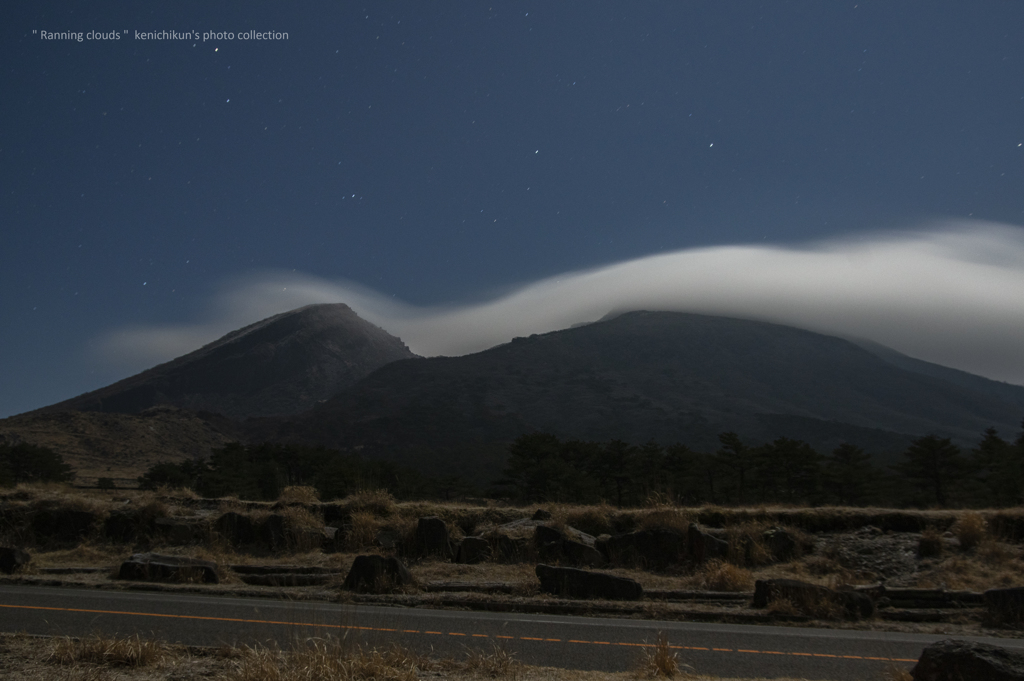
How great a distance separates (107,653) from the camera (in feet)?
22.5

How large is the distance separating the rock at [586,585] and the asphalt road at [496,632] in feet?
4.68

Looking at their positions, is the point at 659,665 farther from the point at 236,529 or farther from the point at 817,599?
the point at 236,529

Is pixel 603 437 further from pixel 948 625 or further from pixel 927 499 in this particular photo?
pixel 948 625

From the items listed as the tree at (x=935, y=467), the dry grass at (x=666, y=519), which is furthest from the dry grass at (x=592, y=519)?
the tree at (x=935, y=467)

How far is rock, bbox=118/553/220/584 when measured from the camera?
13.4 metres

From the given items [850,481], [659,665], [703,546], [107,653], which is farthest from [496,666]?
[850,481]

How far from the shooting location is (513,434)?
199125mm

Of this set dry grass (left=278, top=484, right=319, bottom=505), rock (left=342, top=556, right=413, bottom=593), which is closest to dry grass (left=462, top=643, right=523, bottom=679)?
rock (left=342, top=556, right=413, bottom=593)

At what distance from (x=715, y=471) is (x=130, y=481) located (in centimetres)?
8194

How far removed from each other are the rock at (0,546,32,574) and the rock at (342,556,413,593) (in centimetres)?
782

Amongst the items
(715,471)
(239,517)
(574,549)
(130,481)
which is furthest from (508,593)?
(130,481)

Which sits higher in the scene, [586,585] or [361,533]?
[361,533]

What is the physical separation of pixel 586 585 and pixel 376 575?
400 cm

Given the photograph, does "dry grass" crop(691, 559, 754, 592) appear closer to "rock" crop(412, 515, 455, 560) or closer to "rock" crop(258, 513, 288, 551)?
"rock" crop(412, 515, 455, 560)
